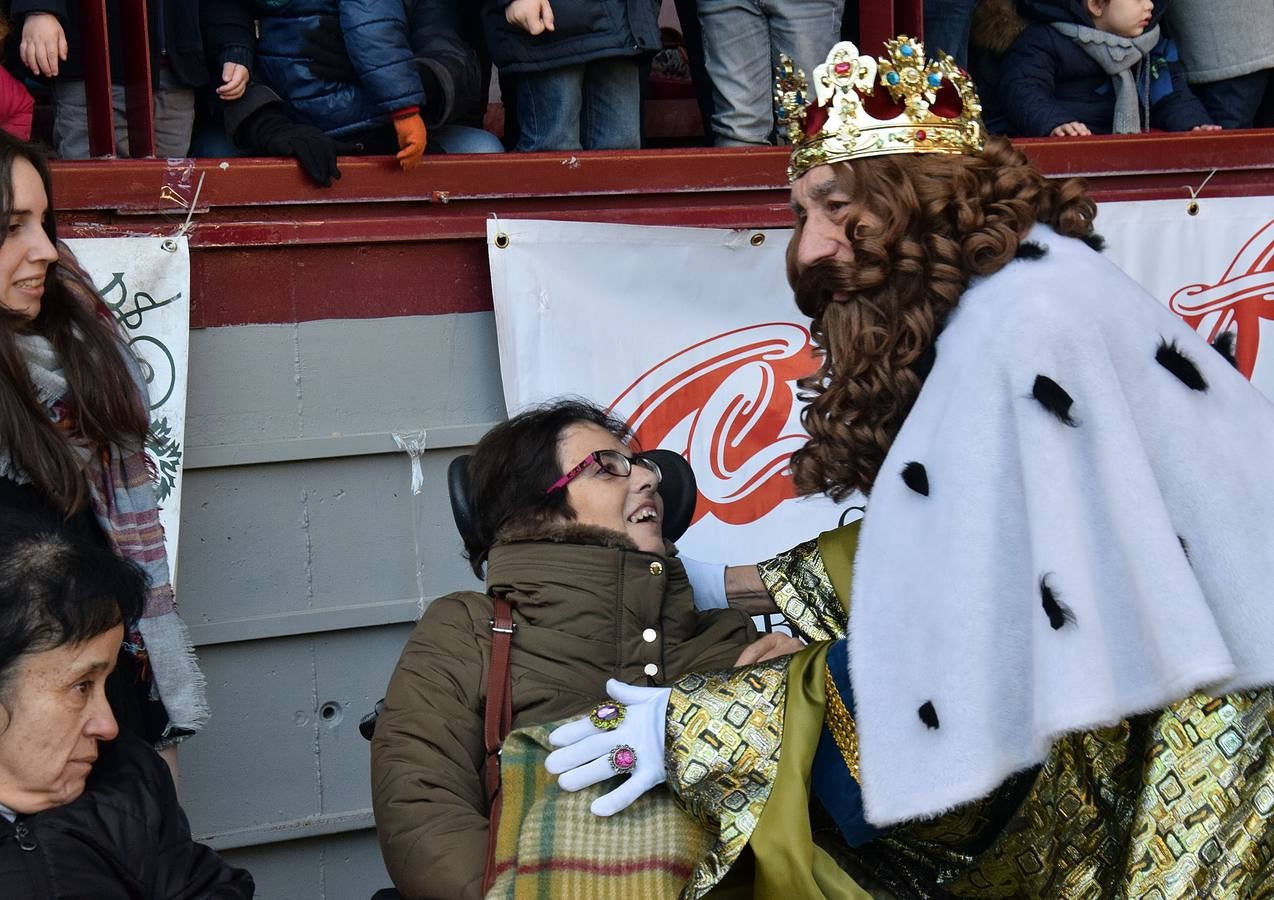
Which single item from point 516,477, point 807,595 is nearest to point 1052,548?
point 807,595

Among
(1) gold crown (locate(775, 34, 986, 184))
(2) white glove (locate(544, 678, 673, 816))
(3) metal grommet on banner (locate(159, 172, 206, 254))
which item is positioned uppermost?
(1) gold crown (locate(775, 34, 986, 184))

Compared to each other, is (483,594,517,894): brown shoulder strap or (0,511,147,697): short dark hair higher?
(0,511,147,697): short dark hair

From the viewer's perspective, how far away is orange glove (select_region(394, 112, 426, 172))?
11.6ft

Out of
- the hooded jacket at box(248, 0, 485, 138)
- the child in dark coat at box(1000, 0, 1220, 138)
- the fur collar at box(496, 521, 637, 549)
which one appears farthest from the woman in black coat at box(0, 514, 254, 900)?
the child in dark coat at box(1000, 0, 1220, 138)

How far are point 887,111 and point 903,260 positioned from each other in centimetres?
31

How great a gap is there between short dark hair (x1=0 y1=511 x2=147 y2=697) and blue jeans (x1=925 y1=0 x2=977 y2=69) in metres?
3.22

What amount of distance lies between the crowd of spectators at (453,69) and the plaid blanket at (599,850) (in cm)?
188

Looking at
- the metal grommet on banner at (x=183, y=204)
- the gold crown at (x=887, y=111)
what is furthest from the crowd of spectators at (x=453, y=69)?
the gold crown at (x=887, y=111)

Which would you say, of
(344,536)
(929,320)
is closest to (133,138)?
(344,536)

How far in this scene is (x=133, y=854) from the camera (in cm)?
209

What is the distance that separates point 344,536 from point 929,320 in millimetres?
1879

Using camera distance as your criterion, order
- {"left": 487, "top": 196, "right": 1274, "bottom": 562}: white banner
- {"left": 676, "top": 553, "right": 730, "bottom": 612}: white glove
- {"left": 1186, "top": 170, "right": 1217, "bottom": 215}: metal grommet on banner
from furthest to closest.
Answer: {"left": 1186, "top": 170, "right": 1217, "bottom": 215}: metal grommet on banner
{"left": 487, "top": 196, "right": 1274, "bottom": 562}: white banner
{"left": 676, "top": 553, "right": 730, "bottom": 612}: white glove

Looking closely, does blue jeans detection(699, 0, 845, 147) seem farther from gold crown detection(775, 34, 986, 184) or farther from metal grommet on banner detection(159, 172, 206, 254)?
gold crown detection(775, 34, 986, 184)

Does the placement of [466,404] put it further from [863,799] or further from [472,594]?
[863,799]
